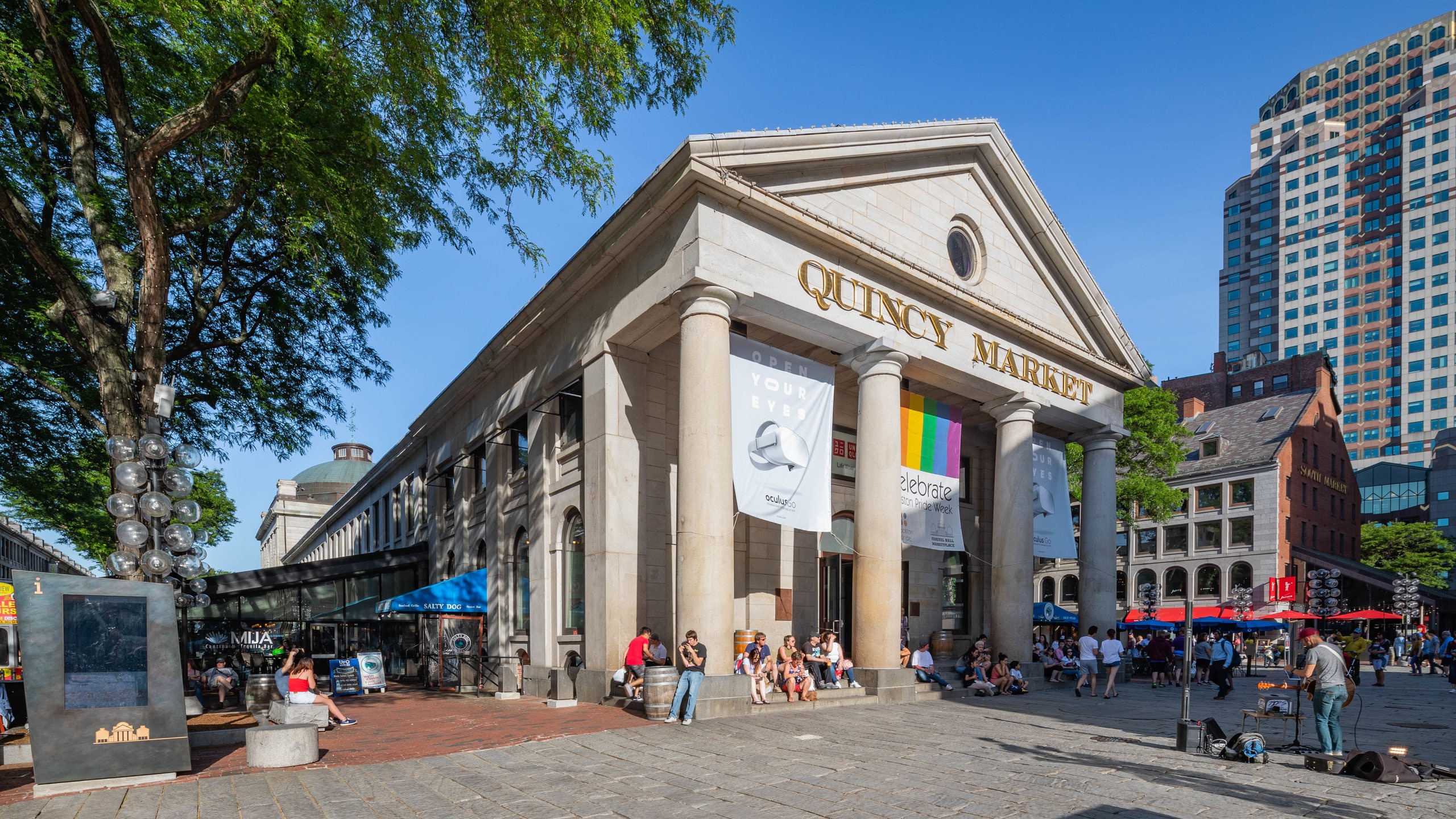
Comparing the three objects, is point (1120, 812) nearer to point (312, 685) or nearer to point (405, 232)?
point (312, 685)

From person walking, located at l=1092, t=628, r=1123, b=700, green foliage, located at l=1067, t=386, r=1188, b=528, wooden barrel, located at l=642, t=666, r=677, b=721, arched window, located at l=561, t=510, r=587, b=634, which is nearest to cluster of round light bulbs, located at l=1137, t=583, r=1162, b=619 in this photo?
green foliage, located at l=1067, t=386, r=1188, b=528

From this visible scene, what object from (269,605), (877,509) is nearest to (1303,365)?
(877,509)

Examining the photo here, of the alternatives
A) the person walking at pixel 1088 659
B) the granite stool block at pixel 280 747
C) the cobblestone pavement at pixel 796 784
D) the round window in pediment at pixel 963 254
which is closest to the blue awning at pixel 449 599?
the cobblestone pavement at pixel 796 784

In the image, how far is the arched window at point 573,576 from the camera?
65.8ft

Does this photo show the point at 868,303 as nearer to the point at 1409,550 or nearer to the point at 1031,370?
the point at 1031,370

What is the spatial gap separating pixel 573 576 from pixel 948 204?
12.6 metres

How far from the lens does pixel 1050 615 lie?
3180 cm

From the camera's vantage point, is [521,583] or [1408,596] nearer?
[521,583]

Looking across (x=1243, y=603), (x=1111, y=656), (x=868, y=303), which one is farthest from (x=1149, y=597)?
(x=868, y=303)

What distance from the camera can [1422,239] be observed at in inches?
4099

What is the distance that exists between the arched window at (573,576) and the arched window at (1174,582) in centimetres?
5008

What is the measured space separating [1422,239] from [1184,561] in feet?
250

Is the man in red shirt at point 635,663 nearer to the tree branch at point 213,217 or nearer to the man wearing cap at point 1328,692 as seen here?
the tree branch at point 213,217

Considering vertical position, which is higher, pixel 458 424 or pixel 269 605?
pixel 458 424
